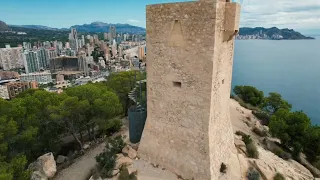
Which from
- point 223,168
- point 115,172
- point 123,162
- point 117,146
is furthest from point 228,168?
point 117,146

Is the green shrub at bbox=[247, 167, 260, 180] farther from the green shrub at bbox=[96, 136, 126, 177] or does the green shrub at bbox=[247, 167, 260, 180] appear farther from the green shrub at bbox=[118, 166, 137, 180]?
the green shrub at bbox=[96, 136, 126, 177]

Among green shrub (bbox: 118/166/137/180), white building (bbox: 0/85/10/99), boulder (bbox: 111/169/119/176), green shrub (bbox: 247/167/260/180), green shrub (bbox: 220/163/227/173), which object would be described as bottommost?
white building (bbox: 0/85/10/99)

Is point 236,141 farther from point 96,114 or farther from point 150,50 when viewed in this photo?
point 96,114

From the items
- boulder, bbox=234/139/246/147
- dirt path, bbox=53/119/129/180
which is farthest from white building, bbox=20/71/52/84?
boulder, bbox=234/139/246/147

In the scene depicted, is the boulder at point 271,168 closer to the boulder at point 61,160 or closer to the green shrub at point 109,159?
the green shrub at point 109,159

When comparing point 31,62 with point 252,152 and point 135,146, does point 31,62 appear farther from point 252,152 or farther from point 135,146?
point 252,152

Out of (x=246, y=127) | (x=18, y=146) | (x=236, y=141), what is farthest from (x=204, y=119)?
(x=246, y=127)
